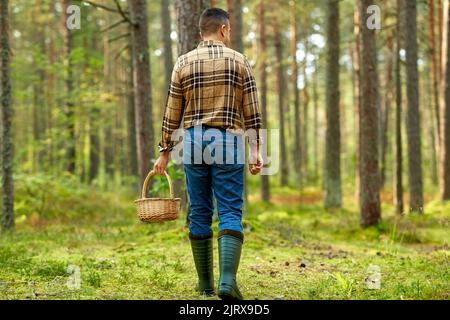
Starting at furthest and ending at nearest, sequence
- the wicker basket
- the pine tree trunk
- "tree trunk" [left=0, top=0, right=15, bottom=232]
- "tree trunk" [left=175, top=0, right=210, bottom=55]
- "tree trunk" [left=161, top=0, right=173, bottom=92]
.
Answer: "tree trunk" [left=161, top=0, right=173, bottom=92] < the pine tree trunk < "tree trunk" [left=0, top=0, right=15, bottom=232] < "tree trunk" [left=175, top=0, right=210, bottom=55] < the wicker basket

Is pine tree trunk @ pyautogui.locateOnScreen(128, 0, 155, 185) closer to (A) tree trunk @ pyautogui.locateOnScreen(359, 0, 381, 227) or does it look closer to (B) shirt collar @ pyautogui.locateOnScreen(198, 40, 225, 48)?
(A) tree trunk @ pyautogui.locateOnScreen(359, 0, 381, 227)

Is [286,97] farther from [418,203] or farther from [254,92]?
[254,92]

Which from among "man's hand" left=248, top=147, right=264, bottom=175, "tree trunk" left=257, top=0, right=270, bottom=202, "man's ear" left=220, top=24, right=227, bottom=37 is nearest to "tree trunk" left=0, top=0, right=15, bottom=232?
"man's ear" left=220, top=24, right=227, bottom=37

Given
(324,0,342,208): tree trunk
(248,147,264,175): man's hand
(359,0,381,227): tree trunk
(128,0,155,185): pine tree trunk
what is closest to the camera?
(248,147,264,175): man's hand

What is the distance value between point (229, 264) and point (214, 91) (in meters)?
1.52

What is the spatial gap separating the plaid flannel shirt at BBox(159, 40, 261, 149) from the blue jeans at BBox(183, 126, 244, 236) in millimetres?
130

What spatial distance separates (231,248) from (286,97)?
110ft

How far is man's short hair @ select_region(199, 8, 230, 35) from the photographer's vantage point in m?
4.97

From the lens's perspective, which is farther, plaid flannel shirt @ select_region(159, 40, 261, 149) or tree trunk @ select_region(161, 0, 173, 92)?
tree trunk @ select_region(161, 0, 173, 92)

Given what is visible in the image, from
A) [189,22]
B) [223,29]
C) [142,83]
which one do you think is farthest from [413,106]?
[223,29]

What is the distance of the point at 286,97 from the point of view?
37.5 metres

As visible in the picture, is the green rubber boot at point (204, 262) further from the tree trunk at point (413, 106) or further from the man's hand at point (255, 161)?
the tree trunk at point (413, 106)

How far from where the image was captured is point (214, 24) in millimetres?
5000
